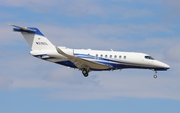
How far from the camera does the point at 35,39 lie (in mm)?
51094

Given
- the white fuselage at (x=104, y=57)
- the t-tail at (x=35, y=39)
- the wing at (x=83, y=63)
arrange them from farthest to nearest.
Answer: the t-tail at (x=35, y=39) < the white fuselage at (x=104, y=57) < the wing at (x=83, y=63)

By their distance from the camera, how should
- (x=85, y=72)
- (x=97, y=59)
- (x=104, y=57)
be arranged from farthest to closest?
(x=85, y=72)
(x=104, y=57)
(x=97, y=59)

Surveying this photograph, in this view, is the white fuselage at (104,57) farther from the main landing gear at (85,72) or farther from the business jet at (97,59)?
the main landing gear at (85,72)

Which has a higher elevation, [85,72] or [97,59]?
[97,59]

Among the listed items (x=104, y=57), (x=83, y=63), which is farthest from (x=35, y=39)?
(x=104, y=57)

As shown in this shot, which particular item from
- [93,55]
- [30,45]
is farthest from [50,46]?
[93,55]

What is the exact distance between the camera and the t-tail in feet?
166

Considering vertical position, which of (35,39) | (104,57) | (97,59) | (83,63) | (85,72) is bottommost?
(85,72)

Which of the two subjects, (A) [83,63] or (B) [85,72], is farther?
(B) [85,72]

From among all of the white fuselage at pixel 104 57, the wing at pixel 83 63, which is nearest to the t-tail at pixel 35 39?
the white fuselage at pixel 104 57

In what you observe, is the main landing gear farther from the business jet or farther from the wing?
the wing

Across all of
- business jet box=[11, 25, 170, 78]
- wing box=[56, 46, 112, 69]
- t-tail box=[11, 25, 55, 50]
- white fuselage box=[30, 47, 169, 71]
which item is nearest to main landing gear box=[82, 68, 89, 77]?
business jet box=[11, 25, 170, 78]

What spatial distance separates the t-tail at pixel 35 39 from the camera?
50719mm

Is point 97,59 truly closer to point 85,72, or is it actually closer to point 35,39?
point 85,72
